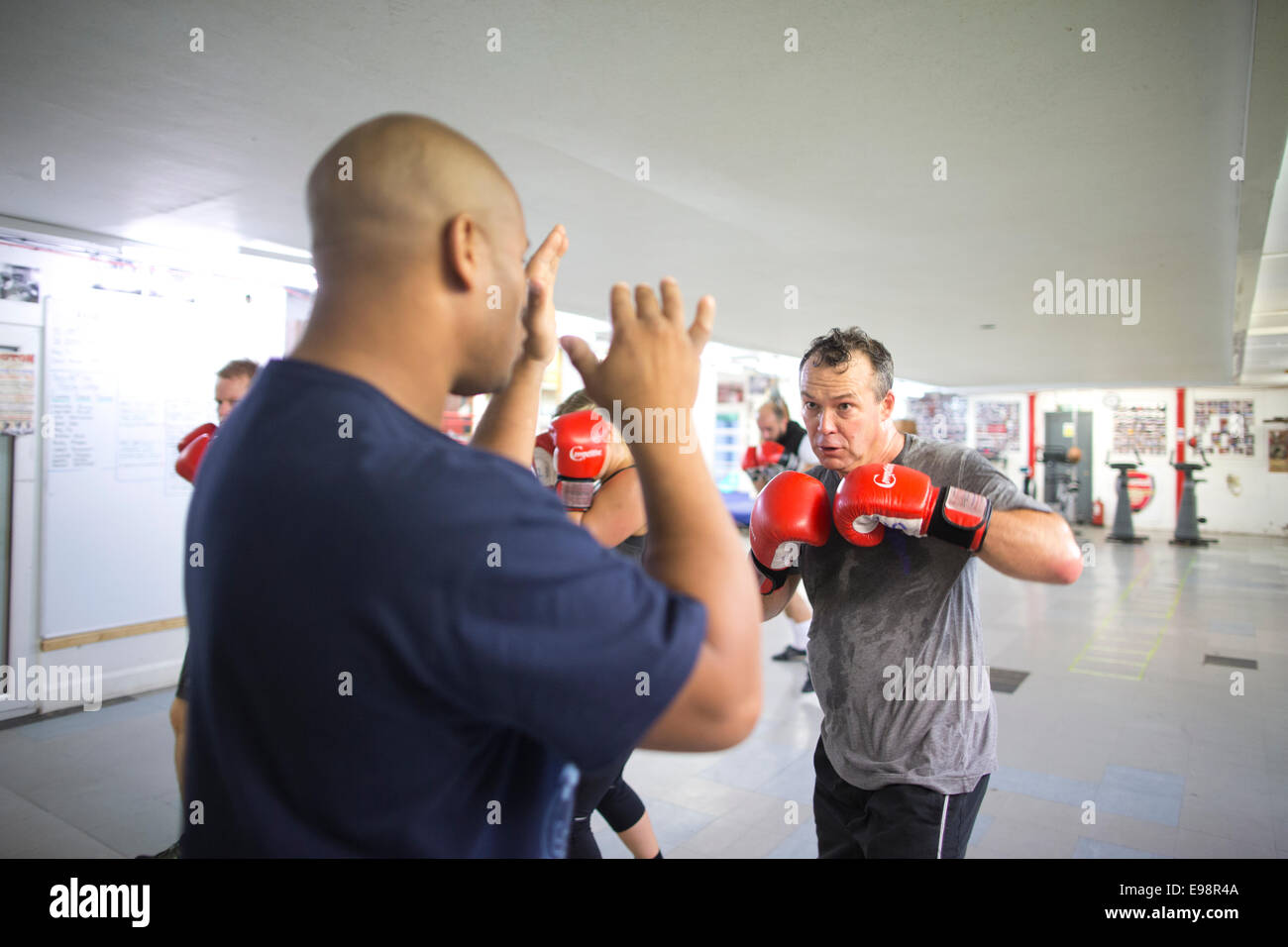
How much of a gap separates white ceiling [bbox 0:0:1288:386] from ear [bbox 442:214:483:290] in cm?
162

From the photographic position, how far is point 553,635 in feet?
1.64

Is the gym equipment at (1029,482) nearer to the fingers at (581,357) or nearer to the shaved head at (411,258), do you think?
the fingers at (581,357)

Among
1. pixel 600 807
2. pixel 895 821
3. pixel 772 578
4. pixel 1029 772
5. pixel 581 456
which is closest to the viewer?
pixel 895 821

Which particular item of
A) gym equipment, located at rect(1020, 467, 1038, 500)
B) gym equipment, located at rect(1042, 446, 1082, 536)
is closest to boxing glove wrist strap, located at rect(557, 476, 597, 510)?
gym equipment, located at rect(1042, 446, 1082, 536)

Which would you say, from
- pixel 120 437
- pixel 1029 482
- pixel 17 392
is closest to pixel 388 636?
pixel 17 392

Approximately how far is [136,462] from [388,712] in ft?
15.6

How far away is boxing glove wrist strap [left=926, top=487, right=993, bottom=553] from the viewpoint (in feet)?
5.24

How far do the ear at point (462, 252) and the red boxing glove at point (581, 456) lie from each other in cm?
186

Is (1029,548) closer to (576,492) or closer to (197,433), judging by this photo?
(576,492)

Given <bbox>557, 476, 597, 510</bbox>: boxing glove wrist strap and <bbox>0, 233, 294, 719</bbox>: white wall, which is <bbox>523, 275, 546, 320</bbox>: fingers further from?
<bbox>0, 233, 294, 719</bbox>: white wall

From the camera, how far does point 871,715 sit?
1704mm

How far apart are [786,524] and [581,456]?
937mm
